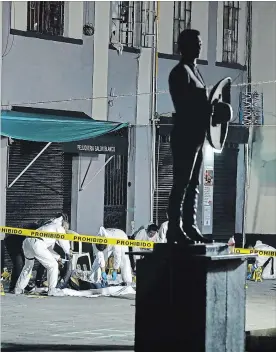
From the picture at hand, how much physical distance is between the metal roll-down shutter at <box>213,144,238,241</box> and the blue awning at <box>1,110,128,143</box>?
19.9 ft

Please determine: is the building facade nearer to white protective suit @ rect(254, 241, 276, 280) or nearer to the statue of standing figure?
white protective suit @ rect(254, 241, 276, 280)

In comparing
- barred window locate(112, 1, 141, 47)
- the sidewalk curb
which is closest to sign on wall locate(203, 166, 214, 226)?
barred window locate(112, 1, 141, 47)

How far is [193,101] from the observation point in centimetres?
976

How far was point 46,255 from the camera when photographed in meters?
18.5

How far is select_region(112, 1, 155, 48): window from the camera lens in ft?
76.4

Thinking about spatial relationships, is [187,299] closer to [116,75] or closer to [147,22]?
[116,75]

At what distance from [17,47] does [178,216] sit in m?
11.7

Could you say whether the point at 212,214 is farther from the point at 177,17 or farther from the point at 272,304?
the point at 272,304

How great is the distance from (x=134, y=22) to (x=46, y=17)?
261 centimetres

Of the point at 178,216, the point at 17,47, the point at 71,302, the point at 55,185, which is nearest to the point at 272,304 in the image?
the point at 71,302

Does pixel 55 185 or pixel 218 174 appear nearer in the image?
pixel 55 185

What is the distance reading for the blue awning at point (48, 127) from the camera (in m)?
18.8

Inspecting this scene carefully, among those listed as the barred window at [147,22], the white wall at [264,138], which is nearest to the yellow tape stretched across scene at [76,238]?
the barred window at [147,22]

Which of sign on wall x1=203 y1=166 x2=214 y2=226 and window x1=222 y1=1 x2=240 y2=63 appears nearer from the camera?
sign on wall x1=203 y1=166 x2=214 y2=226
